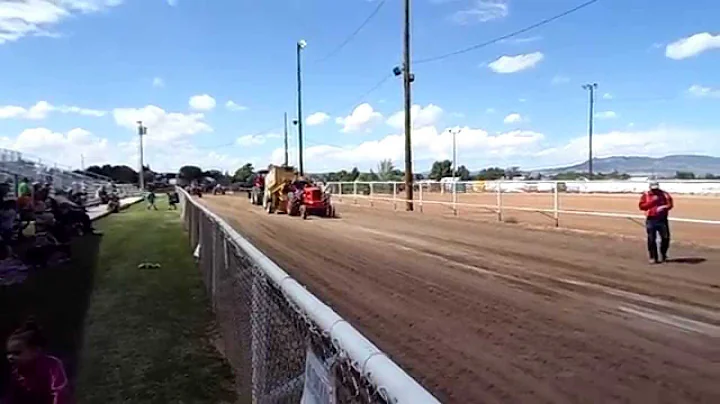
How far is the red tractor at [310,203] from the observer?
33.5 metres

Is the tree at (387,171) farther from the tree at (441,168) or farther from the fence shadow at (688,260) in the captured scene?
the fence shadow at (688,260)

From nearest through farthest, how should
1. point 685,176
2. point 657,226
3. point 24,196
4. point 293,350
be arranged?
1. point 293,350
2. point 657,226
3. point 24,196
4. point 685,176

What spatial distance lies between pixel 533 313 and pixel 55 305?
272 inches

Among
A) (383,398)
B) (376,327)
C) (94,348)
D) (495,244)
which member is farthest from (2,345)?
(495,244)

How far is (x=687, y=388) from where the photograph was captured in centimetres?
641

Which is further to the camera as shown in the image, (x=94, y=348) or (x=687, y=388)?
(x=94, y=348)

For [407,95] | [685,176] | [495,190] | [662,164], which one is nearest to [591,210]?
[495,190]

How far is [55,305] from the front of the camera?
11.2m

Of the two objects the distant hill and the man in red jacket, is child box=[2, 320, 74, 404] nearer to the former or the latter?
the man in red jacket

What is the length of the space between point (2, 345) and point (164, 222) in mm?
24949

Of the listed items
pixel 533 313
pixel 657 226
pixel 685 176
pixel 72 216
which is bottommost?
pixel 533 313

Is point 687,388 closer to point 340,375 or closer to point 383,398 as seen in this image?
point 340,375

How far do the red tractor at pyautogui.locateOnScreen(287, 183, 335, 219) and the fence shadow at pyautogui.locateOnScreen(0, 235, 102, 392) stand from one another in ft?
55.8

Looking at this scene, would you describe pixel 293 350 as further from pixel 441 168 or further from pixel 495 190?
pixel 441 168
